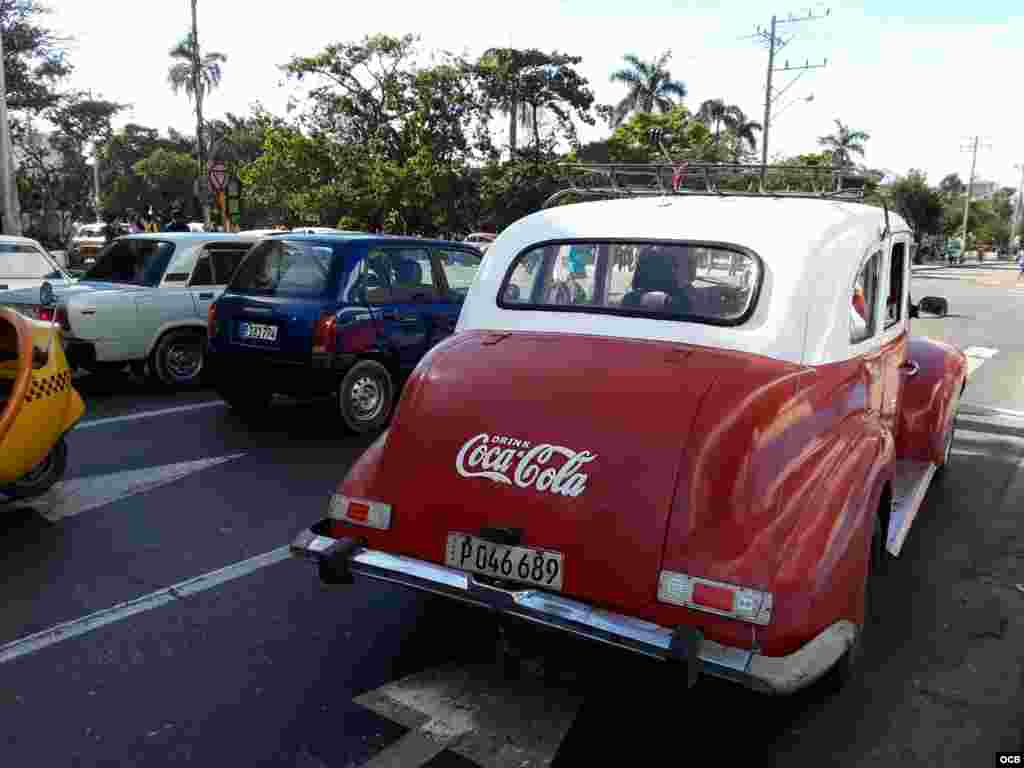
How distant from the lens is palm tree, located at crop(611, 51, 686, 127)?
49406 mm

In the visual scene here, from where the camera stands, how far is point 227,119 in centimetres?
5778

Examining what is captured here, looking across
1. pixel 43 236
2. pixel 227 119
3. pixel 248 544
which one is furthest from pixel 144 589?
pixel 227 119

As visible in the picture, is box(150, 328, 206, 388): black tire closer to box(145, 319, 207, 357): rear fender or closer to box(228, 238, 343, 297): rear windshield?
box(145, 319, 207, 357): rear fender

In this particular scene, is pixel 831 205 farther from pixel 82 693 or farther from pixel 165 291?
pixel 165 291

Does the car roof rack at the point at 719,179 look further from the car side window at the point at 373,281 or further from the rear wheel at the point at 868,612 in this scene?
the car side window at the point at 373,281

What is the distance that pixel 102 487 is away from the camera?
18.9 ft

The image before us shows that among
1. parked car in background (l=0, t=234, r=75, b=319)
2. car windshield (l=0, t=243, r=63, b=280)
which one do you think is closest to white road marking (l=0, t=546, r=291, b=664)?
parked car in background (l=0, t=234, r=75, b=319)

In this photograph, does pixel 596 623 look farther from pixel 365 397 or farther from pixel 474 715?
pixel 365 397

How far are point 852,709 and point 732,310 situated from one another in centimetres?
163

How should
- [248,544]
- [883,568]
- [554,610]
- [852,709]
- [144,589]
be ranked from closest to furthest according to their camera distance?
[554,610]
[852,709]
[883,568]
[144,589]
[248,544]

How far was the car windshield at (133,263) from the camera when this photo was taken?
9047mm

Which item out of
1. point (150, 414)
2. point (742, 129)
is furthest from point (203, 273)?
point (742, 129)

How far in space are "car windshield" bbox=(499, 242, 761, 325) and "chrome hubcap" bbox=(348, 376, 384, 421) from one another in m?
3.44

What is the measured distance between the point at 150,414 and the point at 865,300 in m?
6.49
